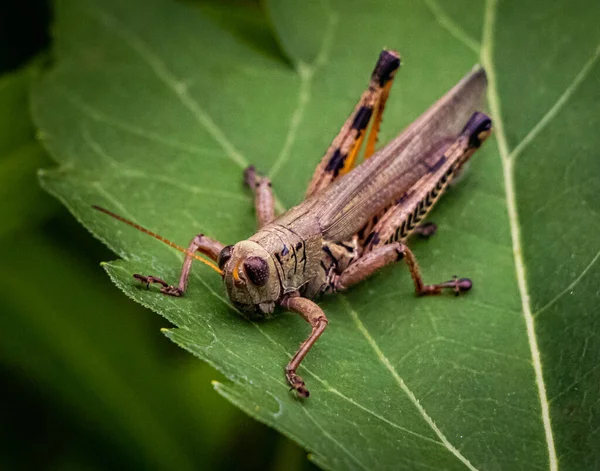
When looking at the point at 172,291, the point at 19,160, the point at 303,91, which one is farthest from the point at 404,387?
the point at 19,160

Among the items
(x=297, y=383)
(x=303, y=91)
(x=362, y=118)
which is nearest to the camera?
→ (x=297, y=383)

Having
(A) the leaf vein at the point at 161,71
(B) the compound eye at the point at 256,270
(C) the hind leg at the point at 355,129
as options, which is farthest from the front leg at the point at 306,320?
(A) the leaf vein at the point at 161,71

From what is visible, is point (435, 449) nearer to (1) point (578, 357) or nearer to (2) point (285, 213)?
(1) point (578, 357)

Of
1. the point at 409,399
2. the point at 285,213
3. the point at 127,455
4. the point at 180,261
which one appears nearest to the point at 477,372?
the point at 409,399

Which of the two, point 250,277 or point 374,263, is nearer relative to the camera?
point 250,277

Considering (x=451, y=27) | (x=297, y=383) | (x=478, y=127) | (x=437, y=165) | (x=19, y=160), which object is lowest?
(x=297, y=383)

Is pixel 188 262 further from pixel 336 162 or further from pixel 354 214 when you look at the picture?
pixel 336 162

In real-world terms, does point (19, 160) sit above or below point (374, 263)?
above

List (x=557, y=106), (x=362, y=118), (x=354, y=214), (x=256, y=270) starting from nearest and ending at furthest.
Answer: (x=256, y=270)
(x=354, y=214)
(x=557, y=106)
(x=362, y=118)
